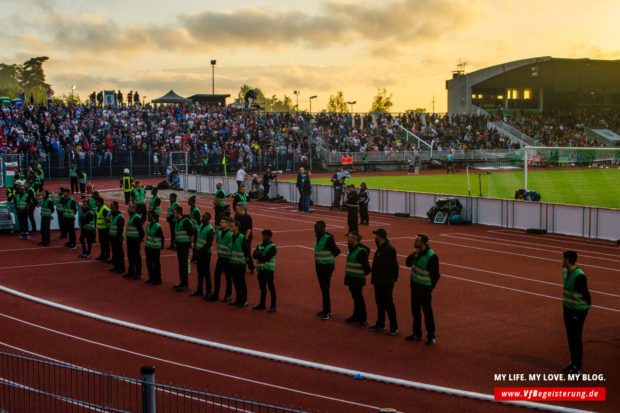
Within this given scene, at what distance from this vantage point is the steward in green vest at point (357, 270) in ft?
41.4

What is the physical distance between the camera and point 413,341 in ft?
39.0

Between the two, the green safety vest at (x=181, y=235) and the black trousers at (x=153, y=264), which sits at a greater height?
the green safety vest at (x=181, y=235)

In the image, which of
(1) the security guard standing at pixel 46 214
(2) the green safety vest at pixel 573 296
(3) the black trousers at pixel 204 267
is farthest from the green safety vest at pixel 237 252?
(1) the security guard standing at pixel 46 214

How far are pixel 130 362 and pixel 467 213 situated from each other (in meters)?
19.7

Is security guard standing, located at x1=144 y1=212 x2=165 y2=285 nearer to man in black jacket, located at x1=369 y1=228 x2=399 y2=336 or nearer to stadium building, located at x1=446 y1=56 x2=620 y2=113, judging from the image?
man in black jacket, located at x1=369 y1=228 x2=399 y2=336

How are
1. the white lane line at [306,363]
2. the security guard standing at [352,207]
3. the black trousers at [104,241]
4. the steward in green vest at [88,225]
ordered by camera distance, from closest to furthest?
the white lane line at [306,363], the black trousers at [104,241], the steward in green vest at [88,225], the security guard standing at [352,207]

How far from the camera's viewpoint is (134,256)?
17.4m


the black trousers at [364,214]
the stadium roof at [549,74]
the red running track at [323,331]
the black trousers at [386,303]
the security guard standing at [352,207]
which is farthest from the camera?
the stadium roof at [549,74]

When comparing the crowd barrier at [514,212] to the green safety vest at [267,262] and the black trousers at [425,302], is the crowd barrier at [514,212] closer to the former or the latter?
the black trousers at [425,302]

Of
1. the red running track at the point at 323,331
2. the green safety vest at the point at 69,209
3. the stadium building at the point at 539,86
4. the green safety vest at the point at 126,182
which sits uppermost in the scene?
the stadium building at the point at 539,86

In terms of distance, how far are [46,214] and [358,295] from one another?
13730 mm

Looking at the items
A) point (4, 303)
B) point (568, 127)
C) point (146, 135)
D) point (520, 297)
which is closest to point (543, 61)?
point (568, 127)

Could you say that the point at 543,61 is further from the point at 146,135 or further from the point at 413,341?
the point at 413,341

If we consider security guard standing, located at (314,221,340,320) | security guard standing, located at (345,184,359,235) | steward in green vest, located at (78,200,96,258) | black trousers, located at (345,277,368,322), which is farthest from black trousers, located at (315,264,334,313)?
security guard standing, located at (345,184,359,235)
